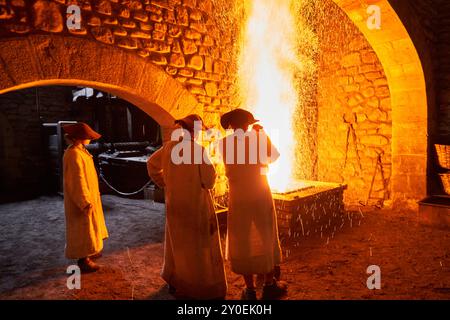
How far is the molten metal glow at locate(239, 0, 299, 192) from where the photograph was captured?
18.5ft

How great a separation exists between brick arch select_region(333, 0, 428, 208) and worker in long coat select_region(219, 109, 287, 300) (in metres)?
3.57

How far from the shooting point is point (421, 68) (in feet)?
18.5

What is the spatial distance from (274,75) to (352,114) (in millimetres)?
1866

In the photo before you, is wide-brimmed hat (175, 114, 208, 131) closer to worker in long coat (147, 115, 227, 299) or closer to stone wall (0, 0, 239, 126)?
worker in long coat (147, 115, 227, 299)

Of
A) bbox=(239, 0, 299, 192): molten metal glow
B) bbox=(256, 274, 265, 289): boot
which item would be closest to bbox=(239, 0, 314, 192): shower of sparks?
bbox=(239, 0, 299, 192): molten metal glow

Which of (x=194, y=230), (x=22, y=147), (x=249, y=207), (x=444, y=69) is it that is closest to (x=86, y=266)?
(x=194, y=230)

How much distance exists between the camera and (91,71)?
3.43m

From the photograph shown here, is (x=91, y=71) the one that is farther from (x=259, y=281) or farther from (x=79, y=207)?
(x=259, y=281)

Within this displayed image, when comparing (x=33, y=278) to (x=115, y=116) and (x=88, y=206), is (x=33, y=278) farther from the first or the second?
(x=115, y=116)

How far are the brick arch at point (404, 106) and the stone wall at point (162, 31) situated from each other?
7.41 feet

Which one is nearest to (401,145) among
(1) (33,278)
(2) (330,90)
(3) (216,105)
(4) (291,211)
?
(2) (330,90)

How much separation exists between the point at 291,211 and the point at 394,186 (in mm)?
2708

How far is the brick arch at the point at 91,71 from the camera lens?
297 centimetres

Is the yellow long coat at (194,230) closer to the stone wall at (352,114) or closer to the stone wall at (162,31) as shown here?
the stone wall at (162,31)
